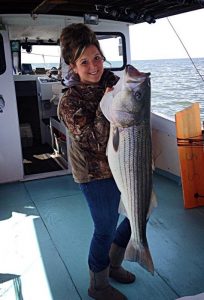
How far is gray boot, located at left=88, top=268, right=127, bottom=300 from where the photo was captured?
2.27 m

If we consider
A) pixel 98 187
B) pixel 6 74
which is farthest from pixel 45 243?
pixel 6 74

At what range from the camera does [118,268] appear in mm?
2621

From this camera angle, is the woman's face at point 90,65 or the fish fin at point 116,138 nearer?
the fish fin at point 116,138

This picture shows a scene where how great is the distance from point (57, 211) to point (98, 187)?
2.33 meters

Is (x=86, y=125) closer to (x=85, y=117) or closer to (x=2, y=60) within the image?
(x=85, y=117)

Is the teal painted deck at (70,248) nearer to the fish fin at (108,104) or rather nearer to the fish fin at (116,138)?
the fish fin at (116,138)

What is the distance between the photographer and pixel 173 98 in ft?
29.6

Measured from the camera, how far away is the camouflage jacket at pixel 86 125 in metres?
1.73


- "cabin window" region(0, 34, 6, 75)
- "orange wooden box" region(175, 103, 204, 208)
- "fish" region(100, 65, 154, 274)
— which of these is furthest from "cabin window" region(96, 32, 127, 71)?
"fish" region(100, 65, 154, 274)

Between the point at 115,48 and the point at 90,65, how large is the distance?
162 inches

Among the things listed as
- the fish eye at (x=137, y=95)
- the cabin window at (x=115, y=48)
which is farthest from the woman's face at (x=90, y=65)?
the cabin window at (x=115, y=48)

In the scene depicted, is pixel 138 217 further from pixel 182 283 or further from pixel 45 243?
pixel 45 243

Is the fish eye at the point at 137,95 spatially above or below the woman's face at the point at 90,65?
below

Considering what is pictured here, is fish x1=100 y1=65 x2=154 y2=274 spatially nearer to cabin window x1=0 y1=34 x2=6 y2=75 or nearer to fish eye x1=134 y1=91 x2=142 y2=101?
fish eye x1=134 y1=91 x2=142 y2=101
